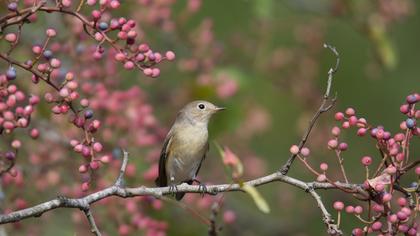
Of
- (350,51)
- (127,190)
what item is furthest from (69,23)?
(350,51)

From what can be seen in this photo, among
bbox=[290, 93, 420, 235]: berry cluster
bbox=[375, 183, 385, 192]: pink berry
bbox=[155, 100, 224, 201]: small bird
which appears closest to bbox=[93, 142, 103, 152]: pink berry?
bbox=[290, 93, 420, 235]: berry cluster

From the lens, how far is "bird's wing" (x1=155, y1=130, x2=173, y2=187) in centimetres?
647

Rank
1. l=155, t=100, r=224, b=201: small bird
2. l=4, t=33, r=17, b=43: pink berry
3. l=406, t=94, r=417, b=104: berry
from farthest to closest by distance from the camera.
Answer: l=155, t=100, r=224, b=201: small bird
l=4, t=33, r=17, b=43: pink berry
l=406, t=94, r=417, b=104: berry

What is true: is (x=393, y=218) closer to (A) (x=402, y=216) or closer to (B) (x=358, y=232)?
(A) (x=402, y=216)

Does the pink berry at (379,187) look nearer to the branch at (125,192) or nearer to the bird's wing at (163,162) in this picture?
the branch at (125,192)

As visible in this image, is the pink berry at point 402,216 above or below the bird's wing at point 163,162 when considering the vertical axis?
below

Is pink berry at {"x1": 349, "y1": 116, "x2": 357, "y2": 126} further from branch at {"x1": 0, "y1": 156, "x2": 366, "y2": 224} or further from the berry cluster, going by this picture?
branch at {"x1": 0, "y1": 156, "x2": 366, "y2": 224}

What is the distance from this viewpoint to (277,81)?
8672mm

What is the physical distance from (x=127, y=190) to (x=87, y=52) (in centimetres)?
211

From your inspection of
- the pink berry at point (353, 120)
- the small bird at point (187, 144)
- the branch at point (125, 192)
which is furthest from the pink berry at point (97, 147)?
the small bird at point (187, 144)

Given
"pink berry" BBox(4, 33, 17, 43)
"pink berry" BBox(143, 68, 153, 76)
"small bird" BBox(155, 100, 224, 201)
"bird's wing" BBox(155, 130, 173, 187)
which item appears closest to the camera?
"pink berry" BBox(4, 33, 17, 43)

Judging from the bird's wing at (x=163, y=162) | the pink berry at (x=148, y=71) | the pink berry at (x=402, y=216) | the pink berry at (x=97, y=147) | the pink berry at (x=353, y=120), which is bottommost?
the pink berry at (x=402, y=216)

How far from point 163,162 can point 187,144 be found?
34 cm

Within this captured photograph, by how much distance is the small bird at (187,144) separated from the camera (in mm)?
7039
